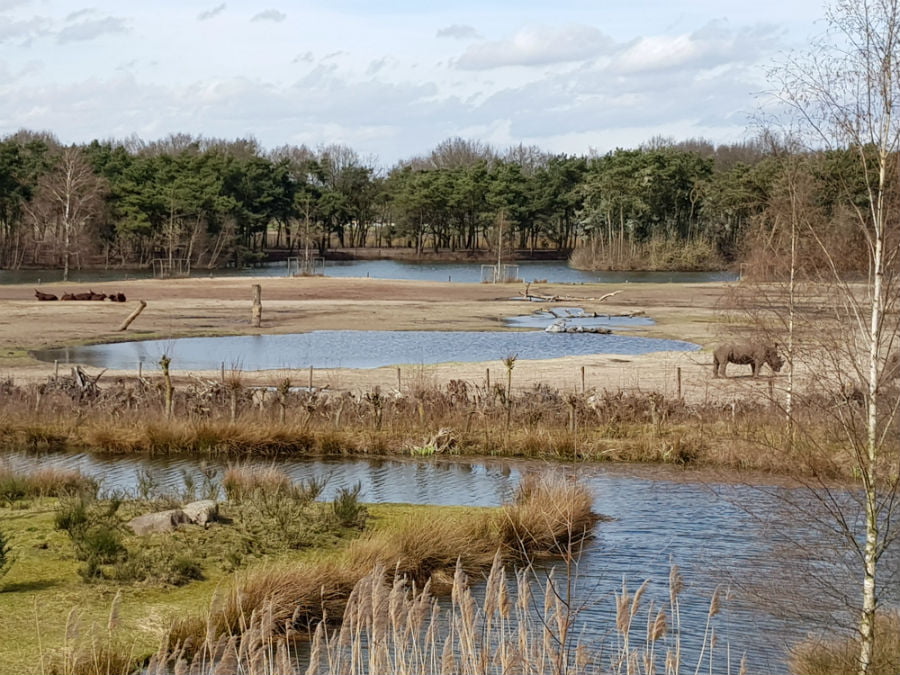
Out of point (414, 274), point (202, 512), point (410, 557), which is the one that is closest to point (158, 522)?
point (202, 512)

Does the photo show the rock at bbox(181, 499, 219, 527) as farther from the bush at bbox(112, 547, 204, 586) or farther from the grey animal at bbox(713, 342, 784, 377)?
the grey animal at bbox(713, 342, 784, 377)

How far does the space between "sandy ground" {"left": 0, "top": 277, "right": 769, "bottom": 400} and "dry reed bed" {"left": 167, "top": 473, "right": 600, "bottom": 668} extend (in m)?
11.6

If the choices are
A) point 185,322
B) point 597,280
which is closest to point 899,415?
point 185,322

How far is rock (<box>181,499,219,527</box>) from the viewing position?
16.4 meters

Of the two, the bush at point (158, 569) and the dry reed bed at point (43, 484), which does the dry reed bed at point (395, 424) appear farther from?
the bush at point (158, 569)

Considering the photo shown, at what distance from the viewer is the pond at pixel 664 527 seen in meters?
13.2

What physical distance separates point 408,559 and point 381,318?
1892 inches

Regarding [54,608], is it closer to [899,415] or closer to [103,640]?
[103,640]

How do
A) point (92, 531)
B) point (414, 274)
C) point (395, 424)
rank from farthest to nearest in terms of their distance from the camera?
1. point (414, 274)
2. point (395, 424)
3. point (92, 531)

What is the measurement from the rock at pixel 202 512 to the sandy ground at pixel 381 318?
13.1 meters

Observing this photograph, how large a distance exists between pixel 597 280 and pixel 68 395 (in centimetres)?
8124

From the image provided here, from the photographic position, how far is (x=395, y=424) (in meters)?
27.1

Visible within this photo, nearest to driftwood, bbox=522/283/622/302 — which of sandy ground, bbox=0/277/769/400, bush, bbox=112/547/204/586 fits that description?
sandy ground, bbox=0/277/769/400

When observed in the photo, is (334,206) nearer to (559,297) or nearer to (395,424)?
(559,297)
